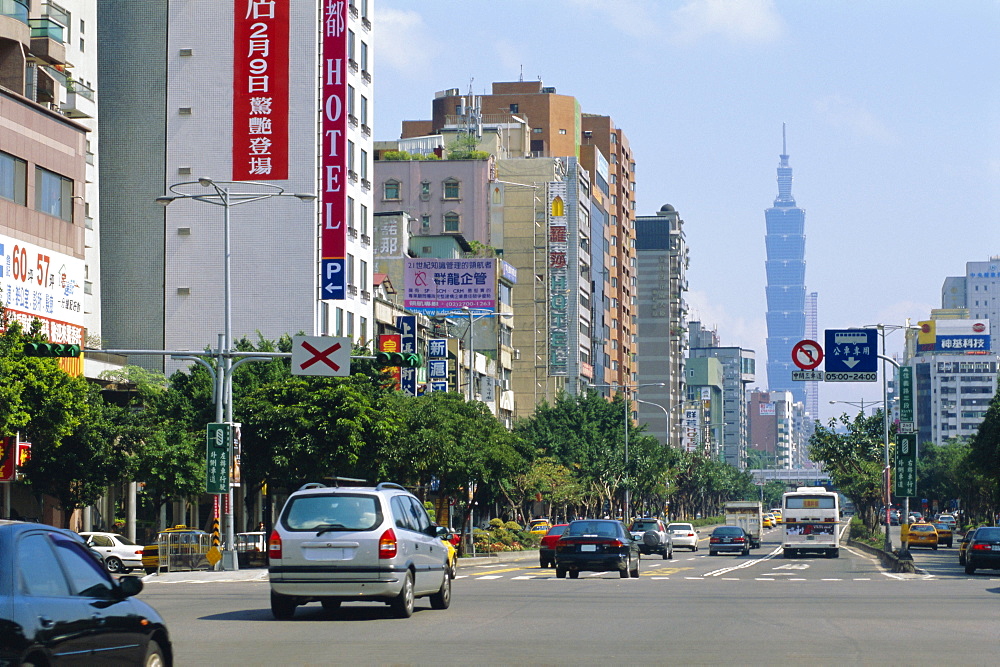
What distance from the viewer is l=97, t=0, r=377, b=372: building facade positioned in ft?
211

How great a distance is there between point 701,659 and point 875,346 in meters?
32.4

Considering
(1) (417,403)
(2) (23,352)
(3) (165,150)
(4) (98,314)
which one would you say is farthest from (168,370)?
(2) (23,352)

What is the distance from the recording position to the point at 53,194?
152 ft

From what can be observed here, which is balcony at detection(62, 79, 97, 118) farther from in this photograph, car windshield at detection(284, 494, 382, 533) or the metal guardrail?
car windshield at detection(284, 494, 382, 533)

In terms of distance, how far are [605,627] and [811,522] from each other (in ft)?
143

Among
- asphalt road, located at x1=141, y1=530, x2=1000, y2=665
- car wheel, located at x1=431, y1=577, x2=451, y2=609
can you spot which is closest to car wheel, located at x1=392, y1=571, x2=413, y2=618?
asphalt road, located at x1=141, y1=530, x2=1000, y2=665

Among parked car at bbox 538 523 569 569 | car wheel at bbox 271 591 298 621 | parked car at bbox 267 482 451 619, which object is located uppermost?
parked car at bbox 267 482 451 619

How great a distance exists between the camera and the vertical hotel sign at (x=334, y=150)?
63750 mm

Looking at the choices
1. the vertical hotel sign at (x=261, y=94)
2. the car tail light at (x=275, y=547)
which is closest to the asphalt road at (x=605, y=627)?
the car tail light at (x=275, y=547)

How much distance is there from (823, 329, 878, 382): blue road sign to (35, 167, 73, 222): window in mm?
24472

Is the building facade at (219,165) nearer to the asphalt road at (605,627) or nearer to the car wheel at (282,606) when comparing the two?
the asphalt road at (605,627)

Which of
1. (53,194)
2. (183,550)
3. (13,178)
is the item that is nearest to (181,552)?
(183,550)

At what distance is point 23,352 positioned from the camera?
3516 centimetres

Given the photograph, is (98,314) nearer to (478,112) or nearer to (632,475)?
(632,475)
